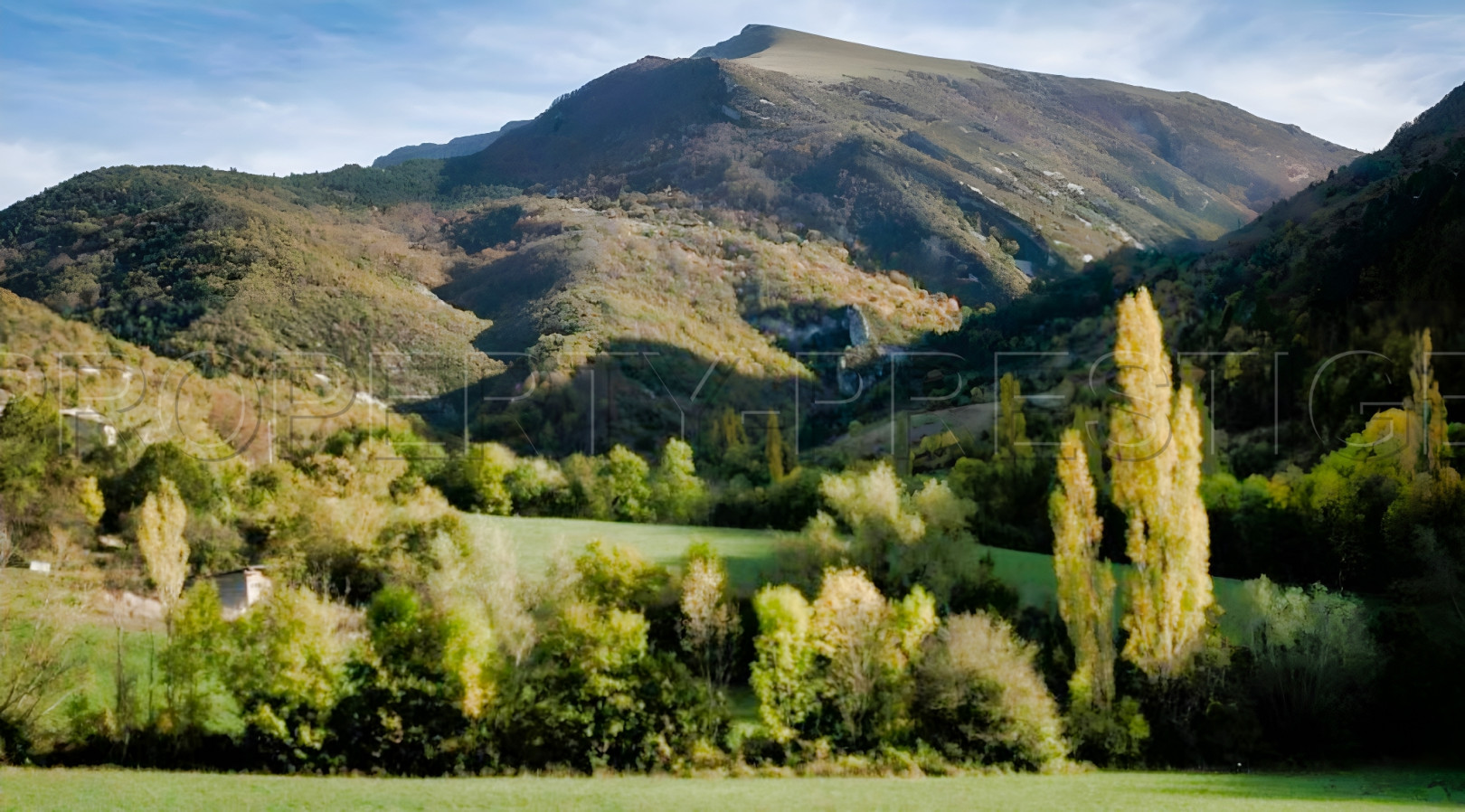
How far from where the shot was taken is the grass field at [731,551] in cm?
2650

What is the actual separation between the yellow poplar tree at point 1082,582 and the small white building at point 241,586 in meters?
20.9

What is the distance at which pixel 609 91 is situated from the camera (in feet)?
436

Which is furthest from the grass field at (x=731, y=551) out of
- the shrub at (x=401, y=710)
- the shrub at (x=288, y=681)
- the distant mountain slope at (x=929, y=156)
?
the distant mountain slope at (x=929, y=156)

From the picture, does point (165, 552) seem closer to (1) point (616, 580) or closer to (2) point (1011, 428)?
(1) point (616, 580)

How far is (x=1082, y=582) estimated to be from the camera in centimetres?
2345

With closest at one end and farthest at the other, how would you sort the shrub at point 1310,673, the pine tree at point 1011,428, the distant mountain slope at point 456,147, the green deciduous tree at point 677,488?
the shrub at point 1310,673 < the pine tree at point 1011,428 < the green deciduous tree at point 677,488 < the distant mountain slope at point 456,147

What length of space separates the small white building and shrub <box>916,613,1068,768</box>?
1826 centimetres

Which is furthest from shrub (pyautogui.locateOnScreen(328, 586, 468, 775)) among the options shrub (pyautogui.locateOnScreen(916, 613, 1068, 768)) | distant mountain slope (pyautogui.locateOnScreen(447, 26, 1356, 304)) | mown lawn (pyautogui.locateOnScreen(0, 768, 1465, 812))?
distant mountain slope (pyautogui.locateOnScreen(447, 26, 1356, 304))

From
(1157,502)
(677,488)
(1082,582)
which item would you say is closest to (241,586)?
(677,488)

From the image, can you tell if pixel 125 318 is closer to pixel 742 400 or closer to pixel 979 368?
pixel 742 400

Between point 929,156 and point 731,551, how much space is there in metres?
83.3

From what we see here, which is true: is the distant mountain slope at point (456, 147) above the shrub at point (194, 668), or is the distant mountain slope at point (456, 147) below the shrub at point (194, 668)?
above

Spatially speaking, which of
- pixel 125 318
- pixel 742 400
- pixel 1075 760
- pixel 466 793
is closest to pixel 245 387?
pixel 125 318

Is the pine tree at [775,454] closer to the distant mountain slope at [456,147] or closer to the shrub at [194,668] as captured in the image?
the shrub at [194,668]
